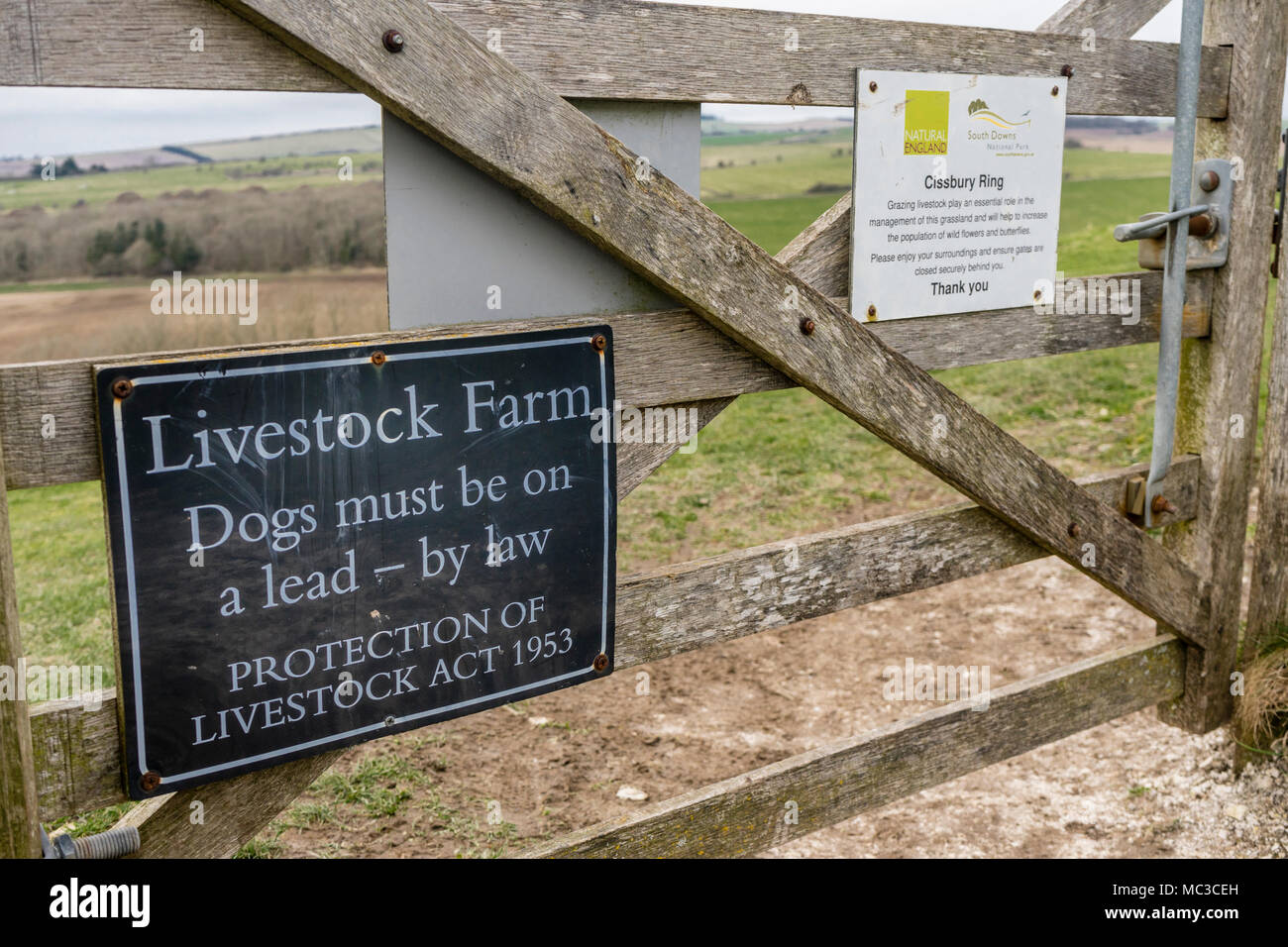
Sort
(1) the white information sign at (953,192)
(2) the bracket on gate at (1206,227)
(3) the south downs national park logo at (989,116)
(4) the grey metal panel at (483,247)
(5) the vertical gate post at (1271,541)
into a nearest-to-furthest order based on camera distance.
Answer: (4) the grey metal panel at (483,247), (1) the white information sign at (953,192), (3) the south downs national park logo at (989,116), (2) the bracket on gate at (1206,227), (5) the vertical gate post at (1271,541)

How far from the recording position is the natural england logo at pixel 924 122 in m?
3.28

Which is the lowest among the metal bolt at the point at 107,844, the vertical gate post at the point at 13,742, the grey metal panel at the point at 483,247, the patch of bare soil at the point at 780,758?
the patch of bare soil at the point at 780,758

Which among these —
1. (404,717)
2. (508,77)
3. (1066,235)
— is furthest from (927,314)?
(1066,235)

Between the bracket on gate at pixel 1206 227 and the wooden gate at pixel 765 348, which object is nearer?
the wooden gate at pixel 765 348

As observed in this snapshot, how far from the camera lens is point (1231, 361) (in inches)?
169

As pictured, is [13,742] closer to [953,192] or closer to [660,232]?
[660,232]

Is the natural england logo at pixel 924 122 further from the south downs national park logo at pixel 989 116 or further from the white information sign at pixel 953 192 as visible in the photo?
the south downs national park logo at pixel 989 116

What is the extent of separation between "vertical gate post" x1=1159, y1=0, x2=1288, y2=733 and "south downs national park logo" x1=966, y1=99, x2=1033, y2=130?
101 cm

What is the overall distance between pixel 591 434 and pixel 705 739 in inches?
94.8

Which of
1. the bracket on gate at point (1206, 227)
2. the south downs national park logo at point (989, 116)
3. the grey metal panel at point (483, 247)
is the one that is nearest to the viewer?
the grey metal panel at point (483, 247)

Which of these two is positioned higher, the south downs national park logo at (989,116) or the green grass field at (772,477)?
the south downs national park logo at (989,116)

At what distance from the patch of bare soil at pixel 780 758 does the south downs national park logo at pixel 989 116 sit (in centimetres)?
252

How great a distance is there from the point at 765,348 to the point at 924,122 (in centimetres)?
97

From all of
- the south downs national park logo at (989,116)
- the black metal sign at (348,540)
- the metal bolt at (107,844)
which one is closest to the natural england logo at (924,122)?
the south downs national park logo at (989,116)
